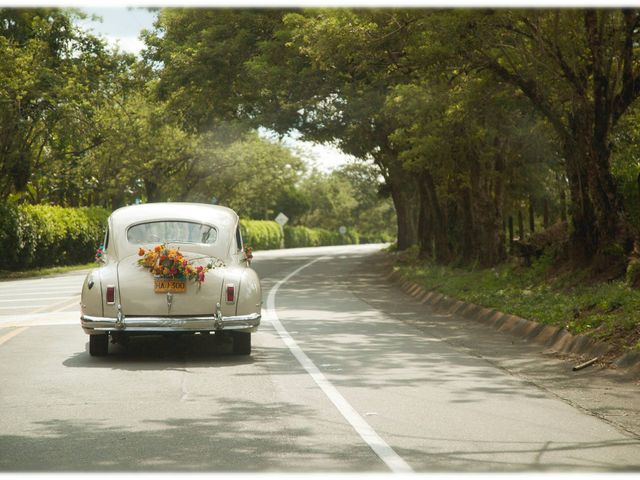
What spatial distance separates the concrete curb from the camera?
10961mm

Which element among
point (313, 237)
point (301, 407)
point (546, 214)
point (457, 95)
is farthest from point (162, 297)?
point (313, 237)

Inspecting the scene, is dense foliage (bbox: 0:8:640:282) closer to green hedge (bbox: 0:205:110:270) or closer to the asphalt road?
green hedge (bbox: 0:205:110:270)

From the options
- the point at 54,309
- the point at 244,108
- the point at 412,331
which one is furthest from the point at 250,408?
the point at 244,108

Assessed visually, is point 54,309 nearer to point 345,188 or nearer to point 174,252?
point 174,252

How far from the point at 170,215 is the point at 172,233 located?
0.29 m

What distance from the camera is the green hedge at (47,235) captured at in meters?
35.2

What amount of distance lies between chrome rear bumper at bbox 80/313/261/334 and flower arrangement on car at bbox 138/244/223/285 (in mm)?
502

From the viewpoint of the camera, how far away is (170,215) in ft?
44.7

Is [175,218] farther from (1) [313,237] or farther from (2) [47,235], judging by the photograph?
(1) [313,237]

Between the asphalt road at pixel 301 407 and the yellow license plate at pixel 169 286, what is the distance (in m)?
0.84

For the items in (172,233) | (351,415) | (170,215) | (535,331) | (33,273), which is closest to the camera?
(351,415)

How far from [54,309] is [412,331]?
767 centimetres

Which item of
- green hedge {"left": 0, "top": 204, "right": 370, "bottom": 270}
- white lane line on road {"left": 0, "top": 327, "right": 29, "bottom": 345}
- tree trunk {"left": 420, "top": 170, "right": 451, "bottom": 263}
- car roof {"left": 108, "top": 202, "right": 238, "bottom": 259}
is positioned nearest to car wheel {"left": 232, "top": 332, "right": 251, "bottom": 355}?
A: car roof {"left": 108, "top": 202, "right": 238, "bottom": 259}

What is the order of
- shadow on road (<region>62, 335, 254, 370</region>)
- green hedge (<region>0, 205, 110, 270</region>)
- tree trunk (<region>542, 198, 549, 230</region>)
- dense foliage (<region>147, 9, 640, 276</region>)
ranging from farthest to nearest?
green hedge (<region>0, 205, 110, 270</region>)
tree trunk (<region>542, 198, 549, 230</region>)
dense foliage (<region>147, 9, 640, 276</region>)
shadow on road (<region>62, 335, 254, 370</region>)
